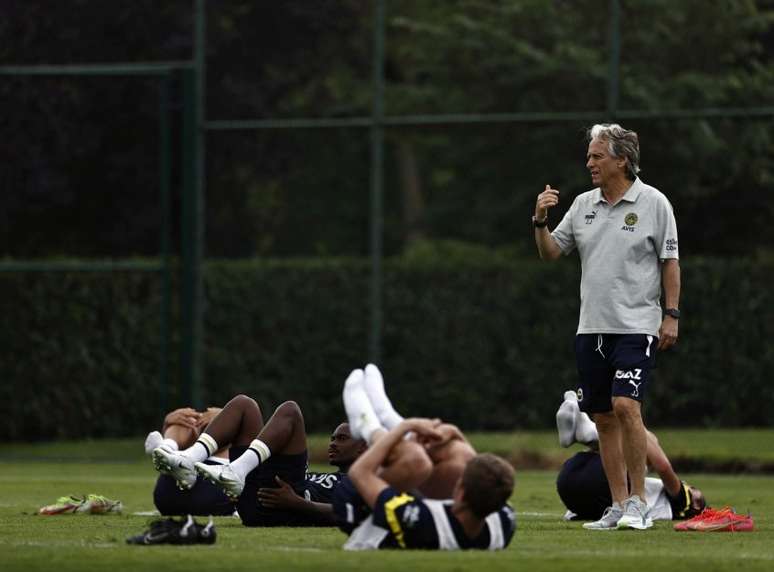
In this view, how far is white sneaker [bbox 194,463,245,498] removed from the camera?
31.9 feet

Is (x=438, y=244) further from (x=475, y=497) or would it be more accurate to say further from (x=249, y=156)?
(x=475, y=497)

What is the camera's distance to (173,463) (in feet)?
32.8

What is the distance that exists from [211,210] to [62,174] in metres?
1.78

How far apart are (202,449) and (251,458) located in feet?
1.51

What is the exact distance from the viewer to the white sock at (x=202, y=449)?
33.2ft

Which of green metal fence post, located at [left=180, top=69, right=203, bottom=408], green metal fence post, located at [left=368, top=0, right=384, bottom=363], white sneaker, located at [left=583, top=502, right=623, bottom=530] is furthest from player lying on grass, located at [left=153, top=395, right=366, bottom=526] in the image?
green metal fence post, located at [left=180, top=69, right=203, bottom=408]

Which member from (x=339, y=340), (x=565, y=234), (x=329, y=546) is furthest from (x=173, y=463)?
(x=339, y=340)

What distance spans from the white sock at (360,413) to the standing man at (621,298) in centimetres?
214

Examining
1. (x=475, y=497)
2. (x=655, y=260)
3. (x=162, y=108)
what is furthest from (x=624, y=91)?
(x=475, y=497)

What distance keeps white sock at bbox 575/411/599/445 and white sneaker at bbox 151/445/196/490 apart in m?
2.17

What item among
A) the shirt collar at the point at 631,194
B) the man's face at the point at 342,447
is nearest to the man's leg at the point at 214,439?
the man's face at the point at 342,447

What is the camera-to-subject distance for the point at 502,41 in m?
22.9

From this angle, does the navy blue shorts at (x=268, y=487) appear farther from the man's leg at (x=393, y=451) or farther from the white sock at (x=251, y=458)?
the man's leg at (x=393, y=451)

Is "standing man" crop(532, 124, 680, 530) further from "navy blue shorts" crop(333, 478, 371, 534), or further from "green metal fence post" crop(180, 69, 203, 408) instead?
"green metal fence post" crop(180, 69, 203, 408)
